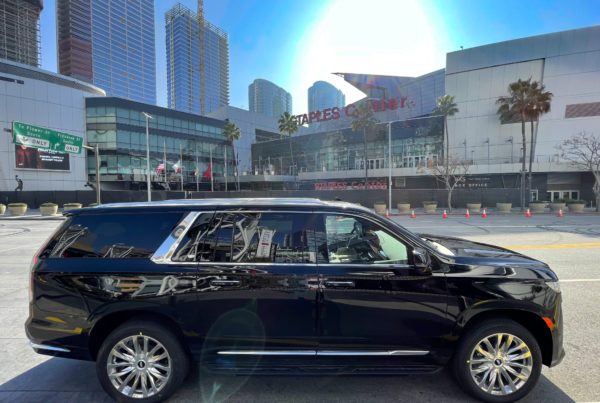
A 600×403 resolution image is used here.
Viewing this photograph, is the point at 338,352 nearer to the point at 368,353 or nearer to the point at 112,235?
the point at 368,353

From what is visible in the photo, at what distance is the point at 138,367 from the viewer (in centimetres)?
260

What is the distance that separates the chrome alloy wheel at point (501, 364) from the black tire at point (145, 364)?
106 inches

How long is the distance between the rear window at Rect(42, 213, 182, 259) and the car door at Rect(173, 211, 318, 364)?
31cm

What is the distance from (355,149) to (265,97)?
429 feet

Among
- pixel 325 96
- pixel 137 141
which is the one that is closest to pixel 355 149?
pixel 137 141

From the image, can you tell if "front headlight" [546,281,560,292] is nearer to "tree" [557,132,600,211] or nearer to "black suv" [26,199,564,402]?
"black suv" [26,199,564,402]

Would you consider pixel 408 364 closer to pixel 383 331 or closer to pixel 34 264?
pixel 383 331

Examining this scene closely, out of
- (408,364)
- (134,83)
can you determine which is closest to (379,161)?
A: (408,364)

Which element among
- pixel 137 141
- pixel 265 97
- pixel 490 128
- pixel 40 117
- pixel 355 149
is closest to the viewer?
pixel 40 117

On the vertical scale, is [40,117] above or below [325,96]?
below

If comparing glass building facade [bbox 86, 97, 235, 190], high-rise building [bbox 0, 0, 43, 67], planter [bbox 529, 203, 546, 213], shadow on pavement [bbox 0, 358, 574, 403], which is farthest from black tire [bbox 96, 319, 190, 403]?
high-rise building [bbox 0, 0, 43, 67]

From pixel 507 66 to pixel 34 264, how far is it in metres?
54.1

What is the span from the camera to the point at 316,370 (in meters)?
2.57

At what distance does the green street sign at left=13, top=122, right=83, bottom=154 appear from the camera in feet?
54.3
